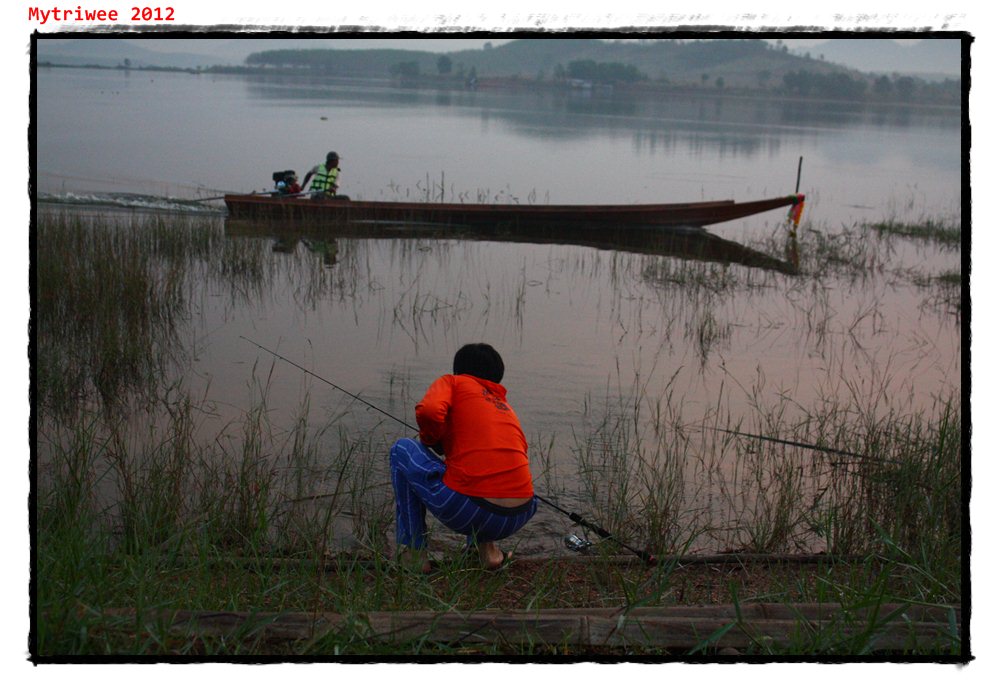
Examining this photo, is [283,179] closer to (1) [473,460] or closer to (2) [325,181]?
(2) [325,181]

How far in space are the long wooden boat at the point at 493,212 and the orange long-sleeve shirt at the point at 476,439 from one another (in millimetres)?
9296

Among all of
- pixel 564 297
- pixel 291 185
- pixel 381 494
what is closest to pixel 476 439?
pixel 381 494

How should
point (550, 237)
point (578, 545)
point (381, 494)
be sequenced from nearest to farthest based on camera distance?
1. point (578, 545)
2. point (381, 494)
3. point (550, 237)

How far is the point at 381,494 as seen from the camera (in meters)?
4.77

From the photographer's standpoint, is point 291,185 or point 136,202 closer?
point 291,185

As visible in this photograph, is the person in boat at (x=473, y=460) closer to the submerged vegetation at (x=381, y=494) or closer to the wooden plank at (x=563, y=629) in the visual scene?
the submerged vegetation at (x=381, y=494)

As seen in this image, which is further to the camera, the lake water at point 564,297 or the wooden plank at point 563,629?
the lake water at point 564,297

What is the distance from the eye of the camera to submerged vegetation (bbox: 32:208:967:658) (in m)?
2.97

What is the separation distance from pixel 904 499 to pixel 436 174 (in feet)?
52.2

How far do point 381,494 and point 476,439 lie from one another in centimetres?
122

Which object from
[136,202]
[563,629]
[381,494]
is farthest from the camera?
[136,202]

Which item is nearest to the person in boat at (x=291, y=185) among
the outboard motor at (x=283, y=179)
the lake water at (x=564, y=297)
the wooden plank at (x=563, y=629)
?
the outboard motor at (x=283, y=179)

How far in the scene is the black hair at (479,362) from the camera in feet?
12.4

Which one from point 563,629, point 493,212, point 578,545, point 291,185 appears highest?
point 291,185
